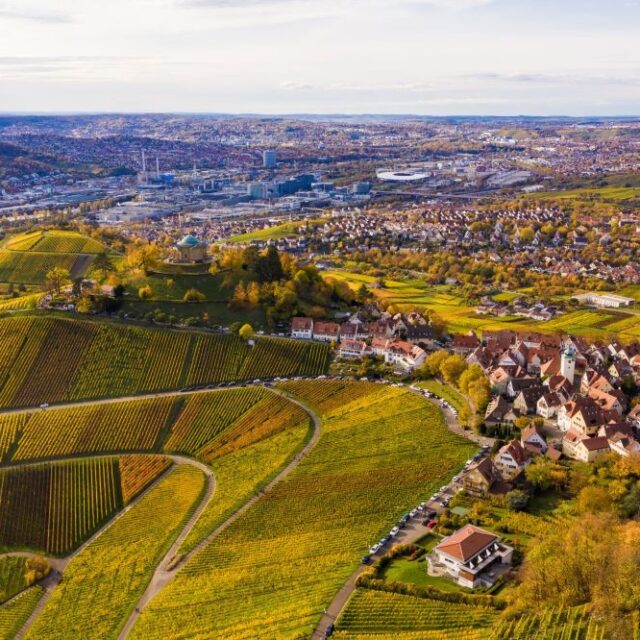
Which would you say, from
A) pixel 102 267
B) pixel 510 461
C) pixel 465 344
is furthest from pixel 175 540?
pixel 102 267

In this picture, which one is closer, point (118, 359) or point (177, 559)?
point (177, 559)

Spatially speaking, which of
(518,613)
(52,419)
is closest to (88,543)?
(52,419)

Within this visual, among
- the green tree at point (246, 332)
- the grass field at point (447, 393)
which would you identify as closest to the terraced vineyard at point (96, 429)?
the green tree at point (246, 332)

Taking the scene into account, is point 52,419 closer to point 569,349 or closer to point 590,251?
point 569,349

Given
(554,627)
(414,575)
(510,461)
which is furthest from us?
(510,461)

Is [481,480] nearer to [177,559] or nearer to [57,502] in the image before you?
[177,559]

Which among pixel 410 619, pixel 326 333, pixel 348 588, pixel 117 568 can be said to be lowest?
pixel 117 568

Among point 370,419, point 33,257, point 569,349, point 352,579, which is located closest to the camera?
point 352,579
